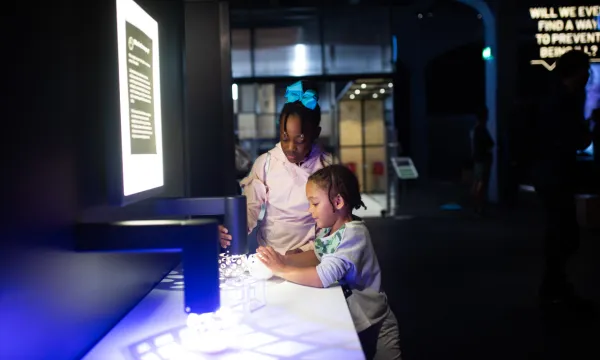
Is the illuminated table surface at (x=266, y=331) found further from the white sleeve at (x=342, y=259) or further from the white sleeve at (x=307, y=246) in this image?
the white sleeve at (x=307, y=246)

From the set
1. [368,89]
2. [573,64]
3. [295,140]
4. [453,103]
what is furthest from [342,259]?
[453,103]

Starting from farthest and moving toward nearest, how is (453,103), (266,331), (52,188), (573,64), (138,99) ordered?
1. (453,103)
2. (573,64)
3. (138,99)
4. (266,331)
5. (52,188)

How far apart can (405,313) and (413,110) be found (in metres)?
13.8

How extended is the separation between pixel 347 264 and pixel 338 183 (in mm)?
281

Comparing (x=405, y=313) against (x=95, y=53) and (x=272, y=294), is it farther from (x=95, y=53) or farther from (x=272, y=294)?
(x=95, y=53)

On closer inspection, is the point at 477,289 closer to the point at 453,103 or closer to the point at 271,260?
the point at 271,260

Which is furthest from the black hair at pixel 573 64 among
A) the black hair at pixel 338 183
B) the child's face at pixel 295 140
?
the black hair at pixel 338 183

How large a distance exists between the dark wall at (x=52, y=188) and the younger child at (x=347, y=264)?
0.61m

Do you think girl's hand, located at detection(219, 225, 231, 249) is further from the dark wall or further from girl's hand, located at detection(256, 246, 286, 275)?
the dark wall

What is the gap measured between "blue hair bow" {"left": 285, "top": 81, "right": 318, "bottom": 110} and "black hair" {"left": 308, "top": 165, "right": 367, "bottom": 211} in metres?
0.48

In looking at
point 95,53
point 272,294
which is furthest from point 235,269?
point 95,53

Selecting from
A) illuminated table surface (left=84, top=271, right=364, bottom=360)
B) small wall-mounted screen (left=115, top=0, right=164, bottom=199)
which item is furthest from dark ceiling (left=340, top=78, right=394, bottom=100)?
illuminated table surface (left=84, top=271, right=364, bottom=360)

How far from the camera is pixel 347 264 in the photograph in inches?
84.1

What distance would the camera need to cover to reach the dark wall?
3.97 ft
